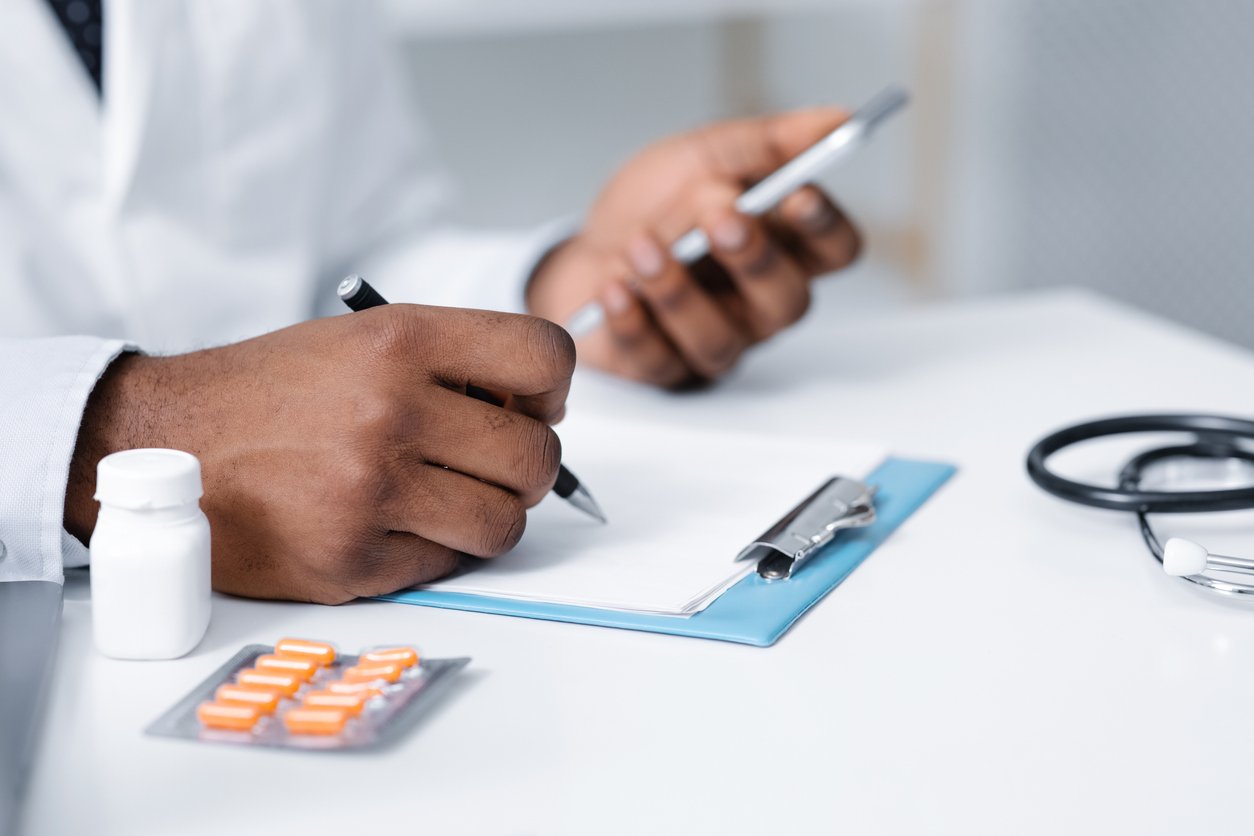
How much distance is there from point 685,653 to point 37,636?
209 millimetres

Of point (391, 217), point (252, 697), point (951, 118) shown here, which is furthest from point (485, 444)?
point (951, 118)

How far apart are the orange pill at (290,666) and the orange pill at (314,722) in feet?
0.07

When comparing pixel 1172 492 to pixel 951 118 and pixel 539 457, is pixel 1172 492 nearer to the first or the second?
pixel 539 457

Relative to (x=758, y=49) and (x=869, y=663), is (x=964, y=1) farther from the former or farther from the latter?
(x=869, y=663)

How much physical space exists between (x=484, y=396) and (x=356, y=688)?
0.14 metres

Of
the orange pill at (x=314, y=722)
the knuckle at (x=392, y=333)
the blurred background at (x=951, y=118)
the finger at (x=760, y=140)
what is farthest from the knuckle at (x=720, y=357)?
the blurred background at (x=951, y=118)

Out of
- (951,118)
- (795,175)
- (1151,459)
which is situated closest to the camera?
(1151,459)

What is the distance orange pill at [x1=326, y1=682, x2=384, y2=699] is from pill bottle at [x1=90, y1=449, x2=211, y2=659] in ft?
0.21

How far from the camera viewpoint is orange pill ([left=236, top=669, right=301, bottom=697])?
0.34m

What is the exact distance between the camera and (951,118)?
77.7 inches

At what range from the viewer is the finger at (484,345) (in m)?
0.42

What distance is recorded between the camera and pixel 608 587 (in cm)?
43

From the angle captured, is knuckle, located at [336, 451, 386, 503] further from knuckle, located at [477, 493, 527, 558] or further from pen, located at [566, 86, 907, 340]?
pen, located at [566, 86, 907, 340]

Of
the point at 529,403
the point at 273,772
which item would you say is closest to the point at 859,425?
the point at 529,403
